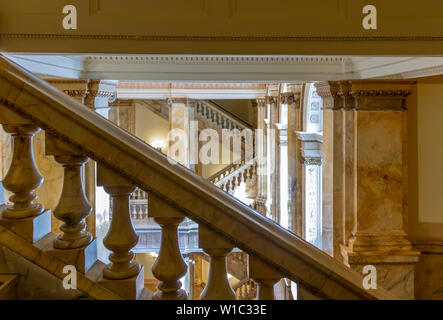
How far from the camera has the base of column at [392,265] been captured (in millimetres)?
4695

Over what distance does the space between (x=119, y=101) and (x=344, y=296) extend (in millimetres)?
13184

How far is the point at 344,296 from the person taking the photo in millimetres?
1350

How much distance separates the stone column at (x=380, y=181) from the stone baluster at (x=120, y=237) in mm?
3907

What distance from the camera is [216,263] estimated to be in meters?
1.43

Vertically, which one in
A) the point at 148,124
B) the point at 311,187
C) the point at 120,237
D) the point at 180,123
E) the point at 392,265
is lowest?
the point at 392,265

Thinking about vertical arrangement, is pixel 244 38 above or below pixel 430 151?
above

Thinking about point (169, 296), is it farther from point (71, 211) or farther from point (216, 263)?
point (71, 211)

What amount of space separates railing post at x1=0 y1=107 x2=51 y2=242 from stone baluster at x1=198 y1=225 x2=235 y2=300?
656mm

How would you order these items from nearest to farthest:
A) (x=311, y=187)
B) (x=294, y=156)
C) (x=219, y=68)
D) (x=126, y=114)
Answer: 1. (x=219, y=68)
2. (x=311, y=187)
3. (x=294, y=156)
4. (x=126, y=114)

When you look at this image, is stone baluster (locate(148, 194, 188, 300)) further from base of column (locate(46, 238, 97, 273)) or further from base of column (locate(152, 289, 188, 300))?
base of column (locate(46, 238, 97, 273))

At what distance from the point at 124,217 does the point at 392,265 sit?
425 centimetres

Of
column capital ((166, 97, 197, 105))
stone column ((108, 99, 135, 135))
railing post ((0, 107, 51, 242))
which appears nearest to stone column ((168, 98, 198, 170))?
Result: column capital ((166, 97, 197, 105))

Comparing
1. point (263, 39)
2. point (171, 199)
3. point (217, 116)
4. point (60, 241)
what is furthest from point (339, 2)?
point (217, 116)

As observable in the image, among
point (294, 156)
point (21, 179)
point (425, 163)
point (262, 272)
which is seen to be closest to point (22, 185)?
point (21, 179)
